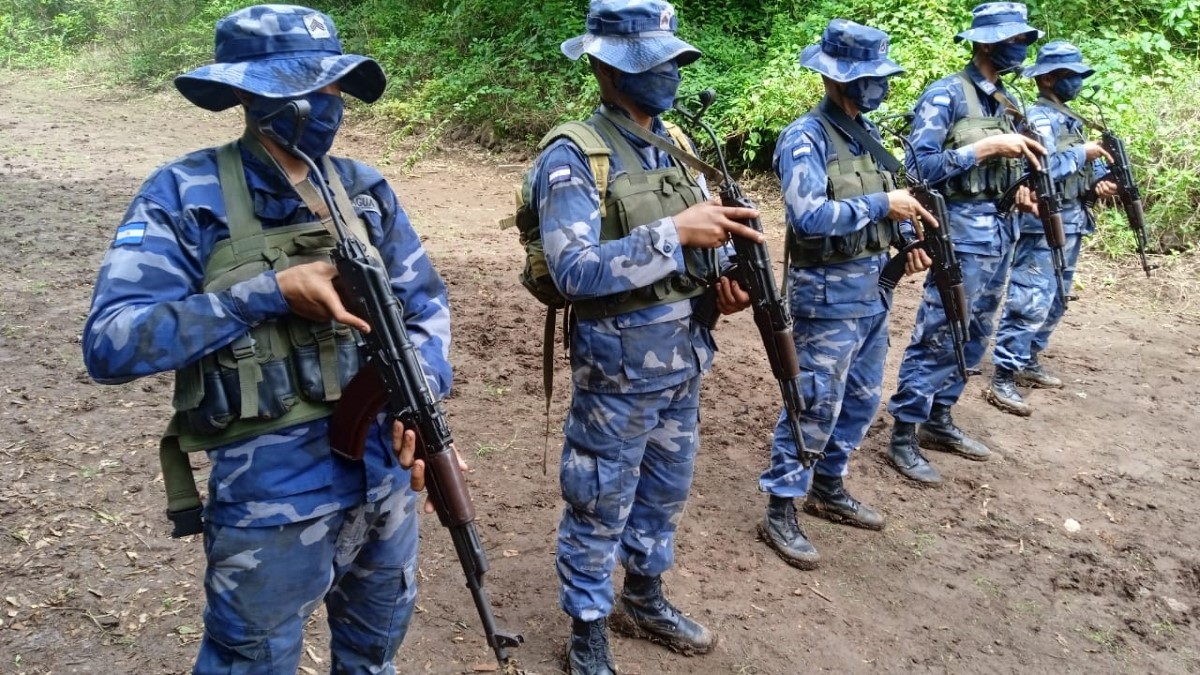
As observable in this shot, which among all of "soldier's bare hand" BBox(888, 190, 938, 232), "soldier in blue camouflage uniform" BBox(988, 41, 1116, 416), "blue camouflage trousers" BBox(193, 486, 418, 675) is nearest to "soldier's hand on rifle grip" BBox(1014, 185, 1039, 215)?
"soldier in blue camouflage uniform" BBox(988, 41, 1116, 416)

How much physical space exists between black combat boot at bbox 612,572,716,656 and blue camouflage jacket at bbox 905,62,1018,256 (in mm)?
2221

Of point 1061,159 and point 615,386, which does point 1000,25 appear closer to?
point 1061,159

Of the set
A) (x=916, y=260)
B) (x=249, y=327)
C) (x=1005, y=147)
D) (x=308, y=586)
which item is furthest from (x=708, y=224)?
(x=1005, y=147)

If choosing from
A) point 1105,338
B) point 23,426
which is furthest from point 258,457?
point 1105,338

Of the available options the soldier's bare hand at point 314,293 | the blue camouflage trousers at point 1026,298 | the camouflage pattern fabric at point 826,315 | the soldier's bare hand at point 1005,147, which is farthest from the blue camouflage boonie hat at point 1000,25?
the soldier's bare hand at point 314,293

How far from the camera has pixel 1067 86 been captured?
17.1 feet

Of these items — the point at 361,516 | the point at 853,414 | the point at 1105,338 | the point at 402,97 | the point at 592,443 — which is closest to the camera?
the point at 361,516

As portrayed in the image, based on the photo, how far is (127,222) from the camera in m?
1.75

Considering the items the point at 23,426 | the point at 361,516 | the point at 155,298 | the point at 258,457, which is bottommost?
the point at 23,426

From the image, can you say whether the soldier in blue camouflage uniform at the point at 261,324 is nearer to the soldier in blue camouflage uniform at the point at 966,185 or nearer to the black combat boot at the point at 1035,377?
the soldier in blue camouflage uniform at the point at 966,185

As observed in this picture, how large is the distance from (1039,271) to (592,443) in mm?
3778

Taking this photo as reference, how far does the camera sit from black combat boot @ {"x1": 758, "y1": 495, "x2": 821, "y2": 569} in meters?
3.62

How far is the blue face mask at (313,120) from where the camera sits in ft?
5.97

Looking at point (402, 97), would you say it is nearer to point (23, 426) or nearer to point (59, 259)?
point (59, 259)
